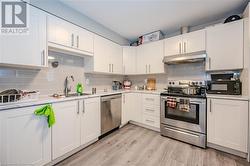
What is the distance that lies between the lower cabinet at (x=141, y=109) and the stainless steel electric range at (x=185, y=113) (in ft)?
0.71

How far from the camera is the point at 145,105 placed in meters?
2.93

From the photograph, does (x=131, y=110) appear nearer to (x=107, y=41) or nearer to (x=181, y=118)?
(x=181, y=118)

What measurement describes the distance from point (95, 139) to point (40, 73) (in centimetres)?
153

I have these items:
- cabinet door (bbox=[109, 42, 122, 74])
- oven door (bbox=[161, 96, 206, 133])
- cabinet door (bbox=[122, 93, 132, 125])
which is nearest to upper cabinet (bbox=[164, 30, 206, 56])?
oven door (bbox=[161, 96, 206, 133])

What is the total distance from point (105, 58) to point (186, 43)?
72.9 inches

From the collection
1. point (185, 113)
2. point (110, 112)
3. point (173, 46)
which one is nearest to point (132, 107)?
point (110, 112)

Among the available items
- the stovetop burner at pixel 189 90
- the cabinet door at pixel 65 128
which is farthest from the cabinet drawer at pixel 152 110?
the cabinet door at pixel 65 128

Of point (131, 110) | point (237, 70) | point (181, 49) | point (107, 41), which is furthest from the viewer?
point (131, 110)

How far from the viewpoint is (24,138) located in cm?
130

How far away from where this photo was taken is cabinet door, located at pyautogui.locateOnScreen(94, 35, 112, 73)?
2537 mm

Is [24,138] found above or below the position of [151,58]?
below

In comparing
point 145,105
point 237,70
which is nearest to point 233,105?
point 237,70

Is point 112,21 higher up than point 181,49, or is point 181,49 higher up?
point 112,21

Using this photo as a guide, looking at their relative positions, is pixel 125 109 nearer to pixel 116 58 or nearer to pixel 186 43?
pixel 116 58
